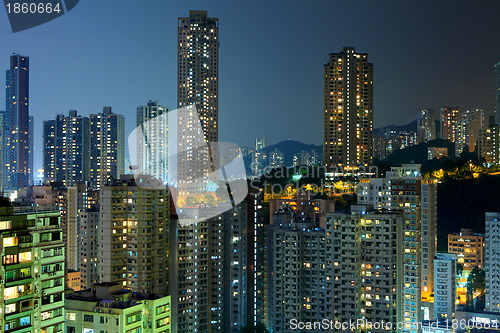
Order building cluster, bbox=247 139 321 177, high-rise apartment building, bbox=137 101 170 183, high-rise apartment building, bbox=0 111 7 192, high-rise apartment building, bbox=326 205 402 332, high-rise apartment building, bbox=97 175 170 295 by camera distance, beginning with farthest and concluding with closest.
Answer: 1. building cluster, bbox=247 139 321 177
2. high-rise apartment building, bbox=137 101 170 183
3. high-rise apartment building, bbox=0 111 7 192
4. high-rise apartment building, bbox=326 205 402 332
5. high-rise apartment building, bbox=97 175 170 295

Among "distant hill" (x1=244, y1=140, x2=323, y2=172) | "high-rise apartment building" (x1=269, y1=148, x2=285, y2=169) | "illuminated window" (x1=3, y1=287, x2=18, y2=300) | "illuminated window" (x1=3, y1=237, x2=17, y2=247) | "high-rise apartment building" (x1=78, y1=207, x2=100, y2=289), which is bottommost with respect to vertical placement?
"high-rise apartment building" (x1=78, y1=207, x2=100, y2=289)

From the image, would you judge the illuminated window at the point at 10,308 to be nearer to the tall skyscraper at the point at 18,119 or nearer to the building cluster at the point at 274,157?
the tall skyscraper at the point at 18,119

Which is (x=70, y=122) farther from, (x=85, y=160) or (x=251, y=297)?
(x=251, y=297)

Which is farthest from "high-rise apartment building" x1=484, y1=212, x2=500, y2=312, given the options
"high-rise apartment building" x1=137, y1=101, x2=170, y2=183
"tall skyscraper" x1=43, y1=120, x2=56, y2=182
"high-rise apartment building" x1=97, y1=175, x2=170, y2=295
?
"tall skyscraper" x1=43, y1=120, x2=56, y2=182

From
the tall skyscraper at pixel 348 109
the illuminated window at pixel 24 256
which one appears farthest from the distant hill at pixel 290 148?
the illuminated window at pixel 24 256

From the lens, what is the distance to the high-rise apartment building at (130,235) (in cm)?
860

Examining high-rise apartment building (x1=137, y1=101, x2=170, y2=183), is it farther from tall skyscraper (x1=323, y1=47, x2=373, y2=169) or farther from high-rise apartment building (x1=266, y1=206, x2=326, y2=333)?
high-rise apartment building (x1=266, y1=206, x2=326, y2=333)

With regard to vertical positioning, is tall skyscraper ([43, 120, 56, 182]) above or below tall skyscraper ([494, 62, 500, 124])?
below

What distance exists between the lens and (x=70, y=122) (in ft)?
65.1

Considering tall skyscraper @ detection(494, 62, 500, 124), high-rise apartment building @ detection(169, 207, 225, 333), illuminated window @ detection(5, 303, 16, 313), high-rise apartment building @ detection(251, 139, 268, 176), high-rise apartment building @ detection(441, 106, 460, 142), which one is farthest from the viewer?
high-rise apartment building @ detection(441, 106, 460, 142)

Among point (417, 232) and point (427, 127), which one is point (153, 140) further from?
point (427, 127)

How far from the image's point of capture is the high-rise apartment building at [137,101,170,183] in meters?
18.2

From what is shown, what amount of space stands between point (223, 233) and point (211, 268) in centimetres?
74

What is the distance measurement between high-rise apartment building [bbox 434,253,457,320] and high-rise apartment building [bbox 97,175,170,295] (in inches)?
223
